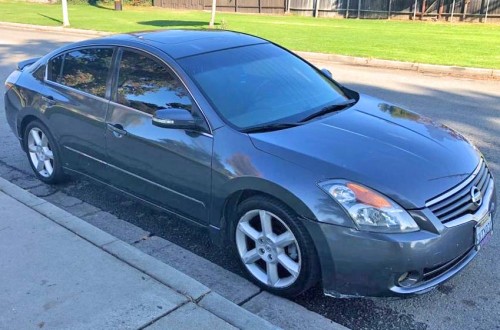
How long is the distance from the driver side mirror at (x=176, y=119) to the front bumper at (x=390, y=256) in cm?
116

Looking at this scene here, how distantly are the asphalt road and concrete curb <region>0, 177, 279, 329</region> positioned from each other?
545 millimetres

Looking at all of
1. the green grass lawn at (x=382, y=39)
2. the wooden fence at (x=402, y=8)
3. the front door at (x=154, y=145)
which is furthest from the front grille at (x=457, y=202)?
the wooden fence at (x=402, y=8)

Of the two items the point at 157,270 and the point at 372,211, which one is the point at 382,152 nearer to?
the point at 372,211

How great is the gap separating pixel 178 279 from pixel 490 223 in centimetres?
209

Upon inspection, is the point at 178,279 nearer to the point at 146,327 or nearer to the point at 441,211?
the point at 146,327

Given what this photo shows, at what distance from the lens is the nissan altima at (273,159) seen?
3041mm

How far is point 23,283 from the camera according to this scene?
337 cm

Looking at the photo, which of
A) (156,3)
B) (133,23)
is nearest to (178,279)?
(133,23)

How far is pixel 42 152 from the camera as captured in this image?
5.39m

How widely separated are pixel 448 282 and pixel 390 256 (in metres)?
0.93

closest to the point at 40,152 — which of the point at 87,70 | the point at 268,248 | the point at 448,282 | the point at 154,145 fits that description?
Result: the point at 87,70

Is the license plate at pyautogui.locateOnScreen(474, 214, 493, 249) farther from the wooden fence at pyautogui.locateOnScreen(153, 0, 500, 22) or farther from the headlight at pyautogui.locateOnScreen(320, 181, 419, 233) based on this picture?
the wooden fence at pyautogui.locateOnScreen(153, 0, 500, 22)

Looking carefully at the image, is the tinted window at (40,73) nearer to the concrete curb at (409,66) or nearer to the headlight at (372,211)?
the headlight at (372,211)

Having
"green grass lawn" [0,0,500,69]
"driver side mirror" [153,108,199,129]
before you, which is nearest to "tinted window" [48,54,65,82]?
"driver side mirror" [153,108,199,129]
